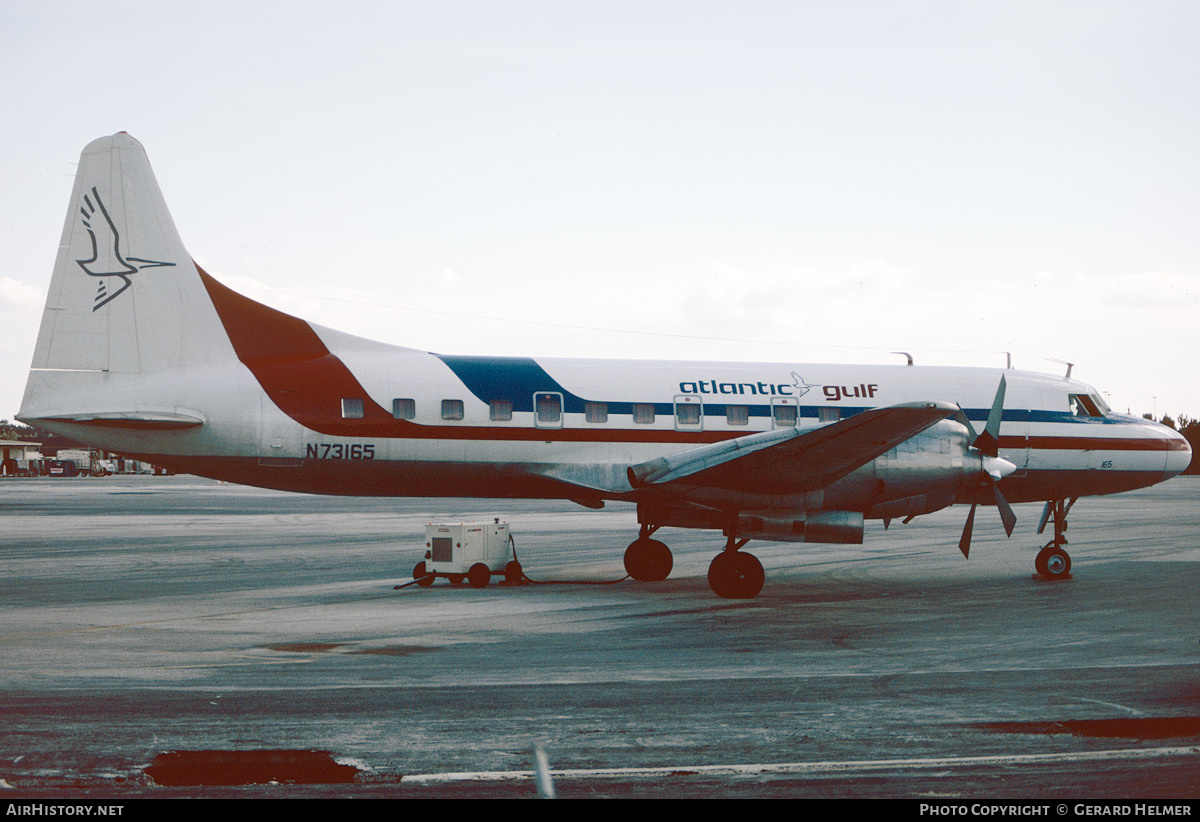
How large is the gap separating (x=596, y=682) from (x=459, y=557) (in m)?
9.15

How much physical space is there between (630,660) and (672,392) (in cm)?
905

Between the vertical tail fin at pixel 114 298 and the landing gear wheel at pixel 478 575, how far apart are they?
613 centimetres

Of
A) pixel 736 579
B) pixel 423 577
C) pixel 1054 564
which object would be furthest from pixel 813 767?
pixel 1054 564

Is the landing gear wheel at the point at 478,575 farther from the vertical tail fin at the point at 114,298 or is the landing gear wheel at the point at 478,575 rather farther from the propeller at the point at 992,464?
the propeller at the point at 992,464

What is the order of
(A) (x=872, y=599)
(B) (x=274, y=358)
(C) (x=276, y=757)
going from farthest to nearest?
(B) (x=274, y=358) < (A) (x=872, y=599) < (C) (x=276, y=757)

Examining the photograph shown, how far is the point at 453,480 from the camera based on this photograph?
19.3 m

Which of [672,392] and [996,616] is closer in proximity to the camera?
[996,616]

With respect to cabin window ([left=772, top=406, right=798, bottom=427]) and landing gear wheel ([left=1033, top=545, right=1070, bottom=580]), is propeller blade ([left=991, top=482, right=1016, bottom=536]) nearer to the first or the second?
landing gear wheel ([left=1033, top=545, right=1070, bottom=580])

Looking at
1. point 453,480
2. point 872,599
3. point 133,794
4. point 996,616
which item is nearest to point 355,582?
point 453,480

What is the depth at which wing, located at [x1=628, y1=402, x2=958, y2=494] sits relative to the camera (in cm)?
1567

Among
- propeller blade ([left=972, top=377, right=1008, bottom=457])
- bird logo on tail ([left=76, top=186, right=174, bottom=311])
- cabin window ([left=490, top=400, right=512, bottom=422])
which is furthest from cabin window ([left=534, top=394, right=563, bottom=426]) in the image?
bird logo on tail ([left=76, top=186, right=174, bottom=311])

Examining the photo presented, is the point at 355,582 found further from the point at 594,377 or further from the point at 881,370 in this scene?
the point at 881,370

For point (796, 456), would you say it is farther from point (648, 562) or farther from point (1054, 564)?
point (1054, 564)

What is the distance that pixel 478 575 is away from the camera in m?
19.1
